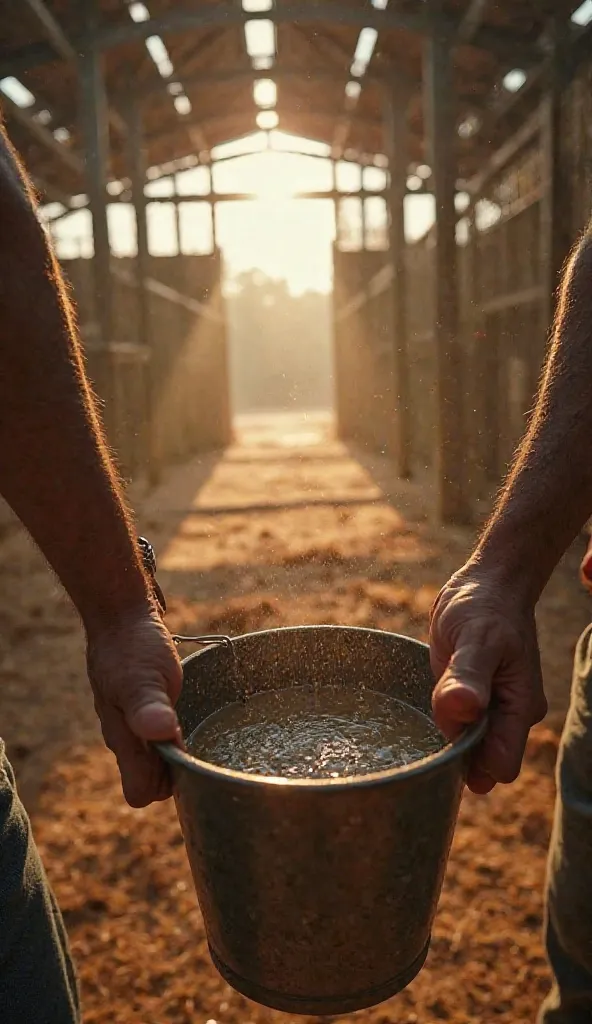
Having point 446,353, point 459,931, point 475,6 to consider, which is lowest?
point 459,931

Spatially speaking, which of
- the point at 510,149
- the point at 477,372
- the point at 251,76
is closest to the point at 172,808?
the point at 477,372

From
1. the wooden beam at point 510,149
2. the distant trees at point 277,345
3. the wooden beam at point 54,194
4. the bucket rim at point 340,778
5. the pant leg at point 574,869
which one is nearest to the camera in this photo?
the bucket rim at point 340,778

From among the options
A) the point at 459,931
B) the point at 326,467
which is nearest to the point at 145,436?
the point at 326,467

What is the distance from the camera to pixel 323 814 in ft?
3.20

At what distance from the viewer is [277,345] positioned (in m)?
54.6

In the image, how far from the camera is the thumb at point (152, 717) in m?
1.06

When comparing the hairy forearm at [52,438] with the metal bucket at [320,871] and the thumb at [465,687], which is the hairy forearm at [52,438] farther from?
the thumb at [465,687]

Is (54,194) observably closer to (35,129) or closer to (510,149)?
(35,129)

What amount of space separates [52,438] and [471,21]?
6528mm

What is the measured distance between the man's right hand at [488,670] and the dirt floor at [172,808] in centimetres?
109

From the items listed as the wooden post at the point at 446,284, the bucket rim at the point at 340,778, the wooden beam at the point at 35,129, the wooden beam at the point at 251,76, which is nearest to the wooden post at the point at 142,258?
the wooden beam at the point at 251,76

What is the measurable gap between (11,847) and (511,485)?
3.07 ft

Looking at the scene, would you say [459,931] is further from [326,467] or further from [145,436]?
[326,467]

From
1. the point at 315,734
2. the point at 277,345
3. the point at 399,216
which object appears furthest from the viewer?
the point at 277,345
